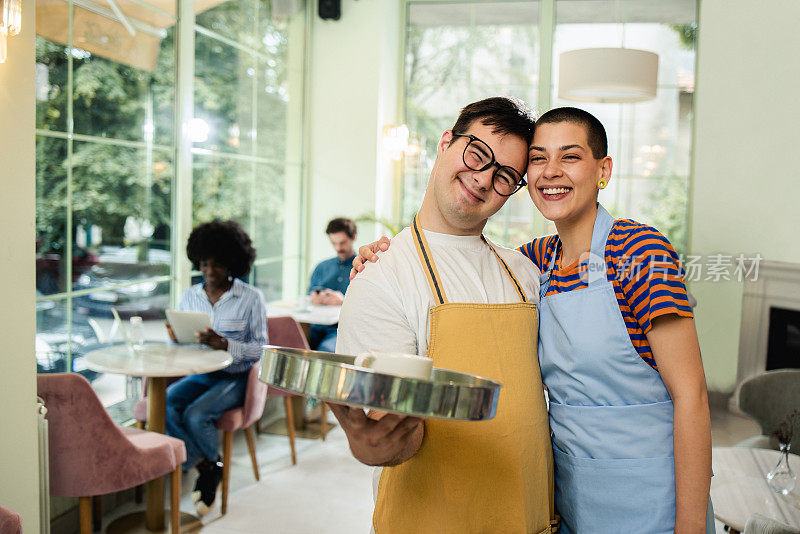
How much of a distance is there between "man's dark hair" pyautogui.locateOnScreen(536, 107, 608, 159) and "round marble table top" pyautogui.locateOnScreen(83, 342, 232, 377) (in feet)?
7.09

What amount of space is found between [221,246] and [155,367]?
93cm

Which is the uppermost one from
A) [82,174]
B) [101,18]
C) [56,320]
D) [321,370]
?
[101,18]

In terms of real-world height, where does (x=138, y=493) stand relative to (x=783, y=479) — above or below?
below

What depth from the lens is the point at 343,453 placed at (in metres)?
4.50

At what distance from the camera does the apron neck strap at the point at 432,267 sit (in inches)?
52.9

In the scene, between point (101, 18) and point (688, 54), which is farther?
point (688, 54)

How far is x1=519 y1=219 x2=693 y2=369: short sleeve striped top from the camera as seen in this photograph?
1357 mm

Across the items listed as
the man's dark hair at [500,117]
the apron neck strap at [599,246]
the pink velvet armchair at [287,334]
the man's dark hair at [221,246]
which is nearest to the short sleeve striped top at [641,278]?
the apron neck strap at [599,246]

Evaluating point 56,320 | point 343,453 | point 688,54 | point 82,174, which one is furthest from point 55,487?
point 688,54

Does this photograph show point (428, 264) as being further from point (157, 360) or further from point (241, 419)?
point (241, 419)

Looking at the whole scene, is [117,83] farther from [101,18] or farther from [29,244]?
[29,244]

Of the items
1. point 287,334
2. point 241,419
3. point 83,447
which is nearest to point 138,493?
point 241,419

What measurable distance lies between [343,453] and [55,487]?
2039mm

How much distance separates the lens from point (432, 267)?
1.39 m
